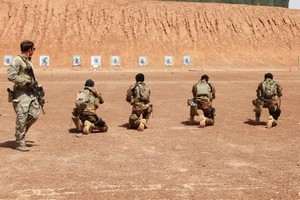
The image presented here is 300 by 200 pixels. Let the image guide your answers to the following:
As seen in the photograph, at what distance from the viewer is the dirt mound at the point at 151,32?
49.0 meters

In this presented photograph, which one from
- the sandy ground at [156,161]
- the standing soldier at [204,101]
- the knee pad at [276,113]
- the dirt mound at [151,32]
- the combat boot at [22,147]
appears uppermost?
the dirt mound at [151,32]

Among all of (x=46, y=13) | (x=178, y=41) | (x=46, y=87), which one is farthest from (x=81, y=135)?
(x=46, y=13)

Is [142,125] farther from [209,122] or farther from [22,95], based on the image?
[22,95]

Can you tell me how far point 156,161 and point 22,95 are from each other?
3.09 metres

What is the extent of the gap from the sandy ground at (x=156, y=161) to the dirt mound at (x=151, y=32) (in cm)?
3493

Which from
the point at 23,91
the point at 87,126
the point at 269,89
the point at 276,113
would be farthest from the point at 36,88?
the point at 276,113

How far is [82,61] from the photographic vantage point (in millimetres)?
46062

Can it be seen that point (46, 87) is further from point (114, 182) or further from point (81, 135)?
point (114, 182)

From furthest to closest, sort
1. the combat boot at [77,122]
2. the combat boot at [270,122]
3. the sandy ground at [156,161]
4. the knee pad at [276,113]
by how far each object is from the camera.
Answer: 1. the knee pad at [276,113]
2. the combat boot at [270,122]
3. the combat boot at [77,122]
4. the sandy ground at [156,161]

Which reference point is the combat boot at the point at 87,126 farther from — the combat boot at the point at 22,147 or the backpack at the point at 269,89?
the backpack at the point at 269,89

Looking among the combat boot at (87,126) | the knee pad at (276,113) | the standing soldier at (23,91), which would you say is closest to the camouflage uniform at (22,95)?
the standing soldier at (23,91)

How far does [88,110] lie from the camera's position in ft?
33.8

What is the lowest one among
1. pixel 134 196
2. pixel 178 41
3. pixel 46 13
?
pixel 134 196

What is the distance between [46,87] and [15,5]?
35524 millimetres
